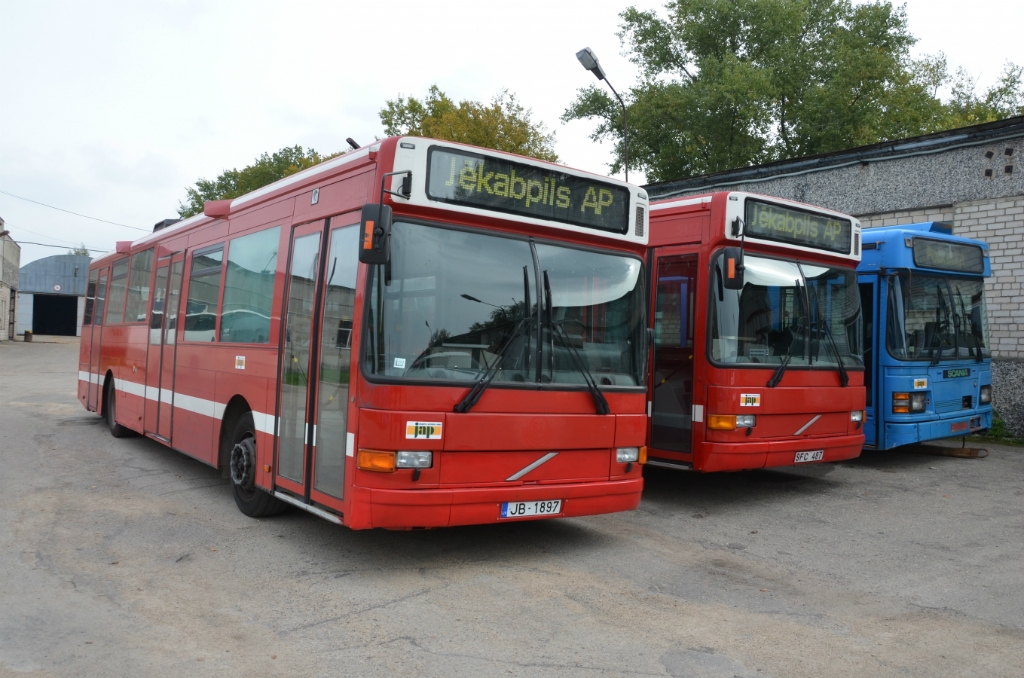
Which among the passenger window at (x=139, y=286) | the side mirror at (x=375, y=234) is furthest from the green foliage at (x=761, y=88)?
the side mirror at (x=375, y=234)

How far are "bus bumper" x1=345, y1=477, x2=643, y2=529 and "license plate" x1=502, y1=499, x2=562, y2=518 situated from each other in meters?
0.03

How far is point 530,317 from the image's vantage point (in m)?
6.20

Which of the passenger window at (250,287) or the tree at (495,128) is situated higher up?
the tree at (495,128)

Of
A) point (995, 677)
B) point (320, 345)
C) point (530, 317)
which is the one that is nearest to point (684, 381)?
point (530, 317)

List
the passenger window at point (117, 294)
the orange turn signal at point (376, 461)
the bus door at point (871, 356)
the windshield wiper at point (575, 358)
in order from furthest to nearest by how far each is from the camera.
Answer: the passenger window at point (117, 294) < the bus door at point (871, 356) < the windshield wiper at point (575, 358) < the orange turn signal at point (376, 461)

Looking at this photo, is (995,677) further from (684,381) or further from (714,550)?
(684,381)

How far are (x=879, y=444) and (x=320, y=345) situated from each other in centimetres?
762

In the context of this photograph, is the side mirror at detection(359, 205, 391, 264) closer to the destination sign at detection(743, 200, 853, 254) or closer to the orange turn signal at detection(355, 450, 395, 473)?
the orange turn signal at detection(355, 450, 395, 473)

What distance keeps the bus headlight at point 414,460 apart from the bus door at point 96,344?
9.54 m

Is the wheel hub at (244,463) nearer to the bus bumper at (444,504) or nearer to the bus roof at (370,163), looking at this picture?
the bus bumper at (444,504)

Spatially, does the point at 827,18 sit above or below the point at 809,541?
above

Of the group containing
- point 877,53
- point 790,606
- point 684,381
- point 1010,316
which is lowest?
point 790,606

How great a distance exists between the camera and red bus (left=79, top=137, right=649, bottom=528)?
18.9 feet

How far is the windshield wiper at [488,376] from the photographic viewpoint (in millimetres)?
5848
